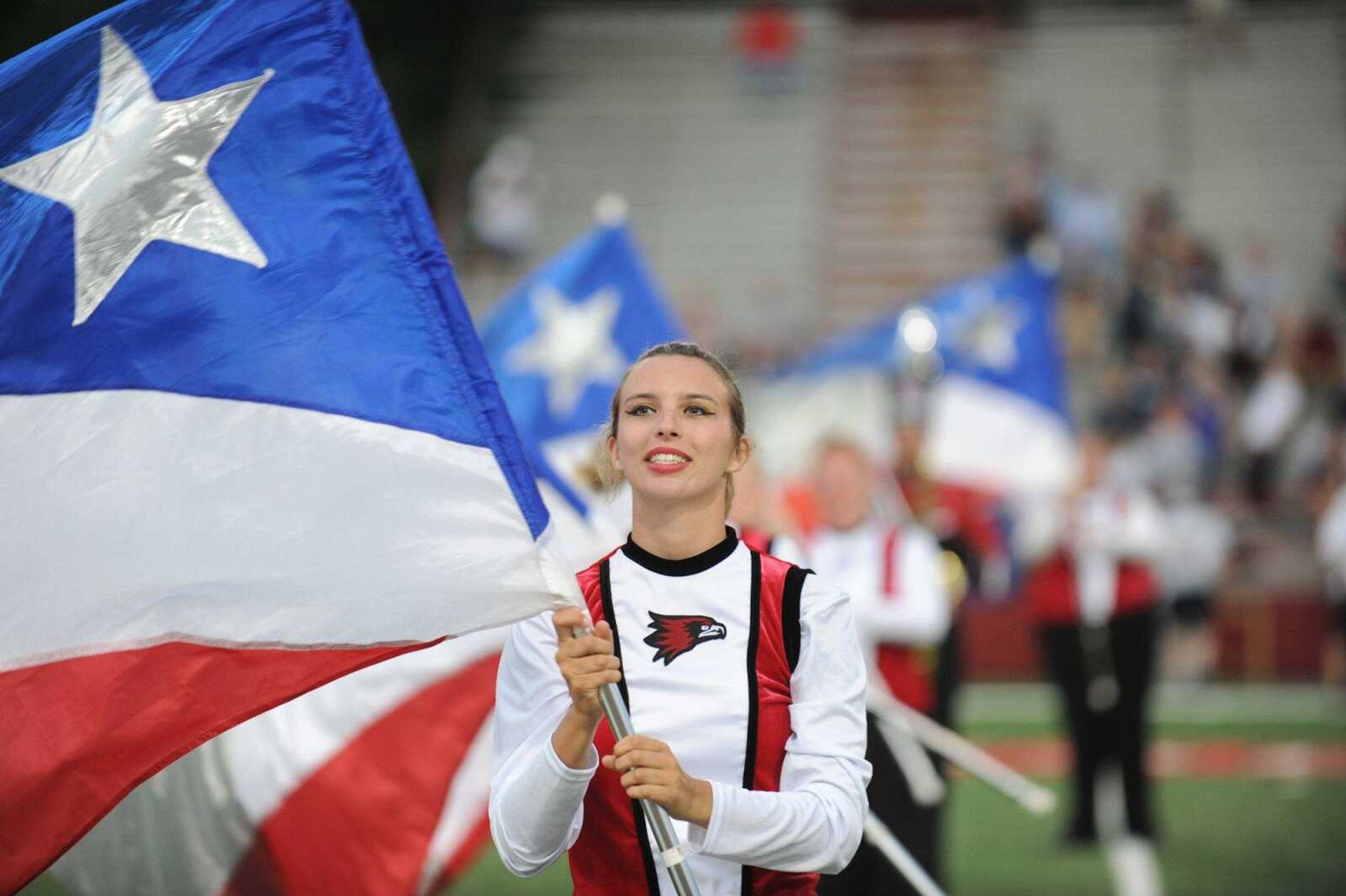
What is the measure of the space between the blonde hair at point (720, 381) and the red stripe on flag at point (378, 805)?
6.16ft

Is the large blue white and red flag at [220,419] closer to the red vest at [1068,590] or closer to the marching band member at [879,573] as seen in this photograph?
the marching band member at [879,573]

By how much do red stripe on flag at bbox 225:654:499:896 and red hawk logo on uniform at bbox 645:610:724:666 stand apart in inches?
76.3

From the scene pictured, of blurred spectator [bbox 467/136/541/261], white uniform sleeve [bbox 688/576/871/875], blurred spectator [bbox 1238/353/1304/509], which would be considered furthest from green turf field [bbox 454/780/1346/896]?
blurred spectator [bbox 467/136/541/261]

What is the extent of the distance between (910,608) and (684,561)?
3518mm

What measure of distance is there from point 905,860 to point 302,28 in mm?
2584

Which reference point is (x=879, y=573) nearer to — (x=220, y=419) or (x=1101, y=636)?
(x=220, y=419)

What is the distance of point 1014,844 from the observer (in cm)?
1042

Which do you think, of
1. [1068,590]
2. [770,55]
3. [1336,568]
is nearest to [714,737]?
[1068,590]

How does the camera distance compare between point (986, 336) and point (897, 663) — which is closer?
point (897, 663)

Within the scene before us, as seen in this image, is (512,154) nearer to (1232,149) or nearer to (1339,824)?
(1232,149)

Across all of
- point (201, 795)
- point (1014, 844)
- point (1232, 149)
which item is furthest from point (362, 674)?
point (1232, 149)

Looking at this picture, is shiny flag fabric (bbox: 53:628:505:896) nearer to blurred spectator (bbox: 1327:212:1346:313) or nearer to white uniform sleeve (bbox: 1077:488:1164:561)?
white uniform sleeve (bbox: 1077:488:1164:561)

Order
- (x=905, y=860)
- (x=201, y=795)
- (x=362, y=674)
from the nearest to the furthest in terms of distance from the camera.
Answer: (x=905, y=860) → (x=201, y=795) → (x=362, y=674)

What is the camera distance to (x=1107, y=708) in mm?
10977
